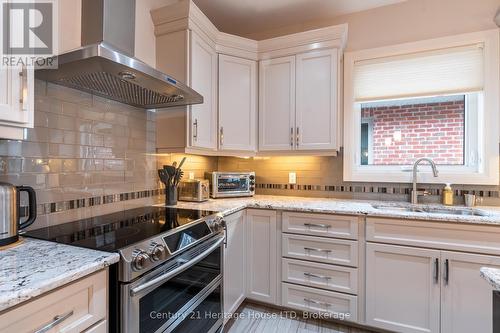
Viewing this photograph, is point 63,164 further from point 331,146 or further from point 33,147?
point 331,146

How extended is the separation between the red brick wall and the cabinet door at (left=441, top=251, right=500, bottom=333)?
3.23 ft

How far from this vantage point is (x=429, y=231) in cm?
167

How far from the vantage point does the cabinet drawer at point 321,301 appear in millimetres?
1864

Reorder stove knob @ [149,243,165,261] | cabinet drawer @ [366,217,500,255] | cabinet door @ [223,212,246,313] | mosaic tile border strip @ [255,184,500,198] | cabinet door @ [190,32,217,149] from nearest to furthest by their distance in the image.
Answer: stove knob @ [149,243,165,261] < cabinet drawer @ [366,217,500,255] < cabinet door @ [223,212,246,313] < cabinet door @ [190,32,217,149] < mosaic tile border strip @ [255,184,500,198]

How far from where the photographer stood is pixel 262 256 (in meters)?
2.10

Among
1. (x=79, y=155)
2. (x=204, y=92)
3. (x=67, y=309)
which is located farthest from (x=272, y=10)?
(x=67, y=309)

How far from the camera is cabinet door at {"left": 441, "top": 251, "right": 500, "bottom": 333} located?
157 cm

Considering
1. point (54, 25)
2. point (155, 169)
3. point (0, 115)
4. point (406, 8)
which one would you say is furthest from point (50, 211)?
point (406, 8)

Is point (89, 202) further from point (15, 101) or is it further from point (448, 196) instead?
point (448, 196)

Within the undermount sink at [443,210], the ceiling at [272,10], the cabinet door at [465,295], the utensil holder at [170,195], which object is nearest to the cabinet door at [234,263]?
the utensil holder at [170,195]

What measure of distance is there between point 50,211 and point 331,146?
200 centimetres

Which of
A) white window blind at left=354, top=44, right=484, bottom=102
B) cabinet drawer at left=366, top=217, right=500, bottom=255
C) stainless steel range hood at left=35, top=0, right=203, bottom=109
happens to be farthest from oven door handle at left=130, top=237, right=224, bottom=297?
white window blind at left=354, top=44, right=484, bottom=102

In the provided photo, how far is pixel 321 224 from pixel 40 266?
1.65 meters

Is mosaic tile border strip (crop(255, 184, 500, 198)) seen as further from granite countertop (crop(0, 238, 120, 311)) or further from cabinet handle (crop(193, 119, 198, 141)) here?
granite countertop (crop(0, 238, 120, 311))
